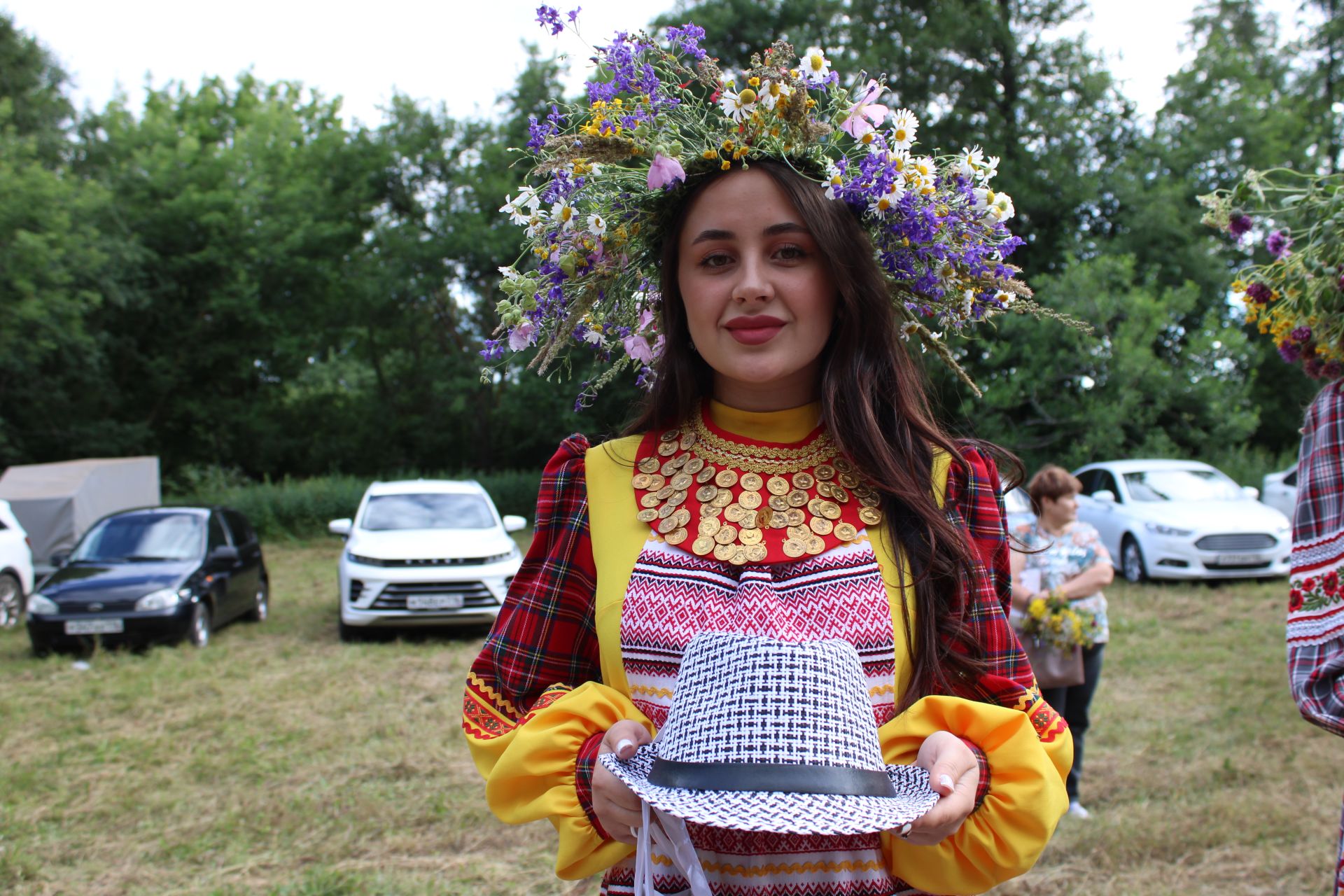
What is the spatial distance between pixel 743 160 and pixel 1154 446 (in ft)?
54.5

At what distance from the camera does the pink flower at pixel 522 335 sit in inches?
74.2

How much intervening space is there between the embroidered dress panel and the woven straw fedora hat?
0.15 meters

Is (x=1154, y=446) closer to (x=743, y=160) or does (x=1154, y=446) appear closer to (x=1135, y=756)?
(x=1135, y=756)

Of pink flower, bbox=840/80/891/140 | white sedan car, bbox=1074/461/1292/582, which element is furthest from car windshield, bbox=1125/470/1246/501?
pink flower, bbox=840/80/891/140

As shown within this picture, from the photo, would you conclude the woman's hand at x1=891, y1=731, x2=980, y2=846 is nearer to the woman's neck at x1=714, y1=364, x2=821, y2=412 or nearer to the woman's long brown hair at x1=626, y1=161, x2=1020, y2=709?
the woman's long brown hair at x1=626, y1=161, x2=1020, y2=709

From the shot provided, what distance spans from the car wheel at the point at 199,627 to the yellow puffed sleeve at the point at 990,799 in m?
8.54

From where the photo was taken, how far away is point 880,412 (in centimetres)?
178

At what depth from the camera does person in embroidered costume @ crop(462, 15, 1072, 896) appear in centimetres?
147

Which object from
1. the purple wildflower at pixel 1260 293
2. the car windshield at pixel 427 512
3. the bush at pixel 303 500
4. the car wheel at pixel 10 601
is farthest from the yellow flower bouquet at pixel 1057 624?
the bush at pixel 303 500

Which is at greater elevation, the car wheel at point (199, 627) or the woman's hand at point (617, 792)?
the woman's hand at point (617, 792)

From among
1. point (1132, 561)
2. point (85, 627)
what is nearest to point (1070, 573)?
point (1132, 561)

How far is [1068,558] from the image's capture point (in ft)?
15.9

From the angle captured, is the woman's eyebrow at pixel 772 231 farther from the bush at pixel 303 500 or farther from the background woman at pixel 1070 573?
the bush at pixel 303 500

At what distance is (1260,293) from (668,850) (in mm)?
1989
